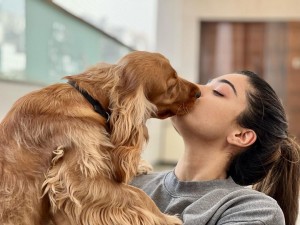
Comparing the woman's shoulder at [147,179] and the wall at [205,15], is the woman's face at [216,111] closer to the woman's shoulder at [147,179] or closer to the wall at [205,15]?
the woman's shoulder at [147,179]

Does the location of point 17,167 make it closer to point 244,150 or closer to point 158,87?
point 158,87

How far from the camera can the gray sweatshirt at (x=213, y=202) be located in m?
1.22

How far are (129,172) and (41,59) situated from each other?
128 cm

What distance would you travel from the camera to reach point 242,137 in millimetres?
1530

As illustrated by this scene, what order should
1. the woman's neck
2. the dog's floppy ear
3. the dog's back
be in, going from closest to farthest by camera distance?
the dog's back → the dog's floppy ear → the woman's neck

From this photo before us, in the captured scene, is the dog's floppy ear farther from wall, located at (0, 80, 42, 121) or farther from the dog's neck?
wall, located at (0, 80, 42, 121)

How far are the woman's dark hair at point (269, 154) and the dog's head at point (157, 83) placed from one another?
0.20 metres

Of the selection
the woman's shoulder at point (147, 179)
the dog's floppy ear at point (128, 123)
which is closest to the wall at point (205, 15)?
the woman's shoulder at point (147, 179)

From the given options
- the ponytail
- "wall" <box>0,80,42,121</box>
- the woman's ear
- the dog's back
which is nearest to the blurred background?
"wall" <box>0,80,42,121</box>

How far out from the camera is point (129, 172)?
1241 millimetres

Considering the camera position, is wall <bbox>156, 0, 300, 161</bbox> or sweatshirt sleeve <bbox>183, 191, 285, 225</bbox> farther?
wall <bbox>156, 0, 300, 161</bbox>

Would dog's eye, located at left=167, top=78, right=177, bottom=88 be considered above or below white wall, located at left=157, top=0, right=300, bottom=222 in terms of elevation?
below

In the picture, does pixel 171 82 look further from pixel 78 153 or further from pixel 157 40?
pixel 157 40

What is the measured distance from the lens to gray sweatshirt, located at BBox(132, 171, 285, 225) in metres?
1.22
